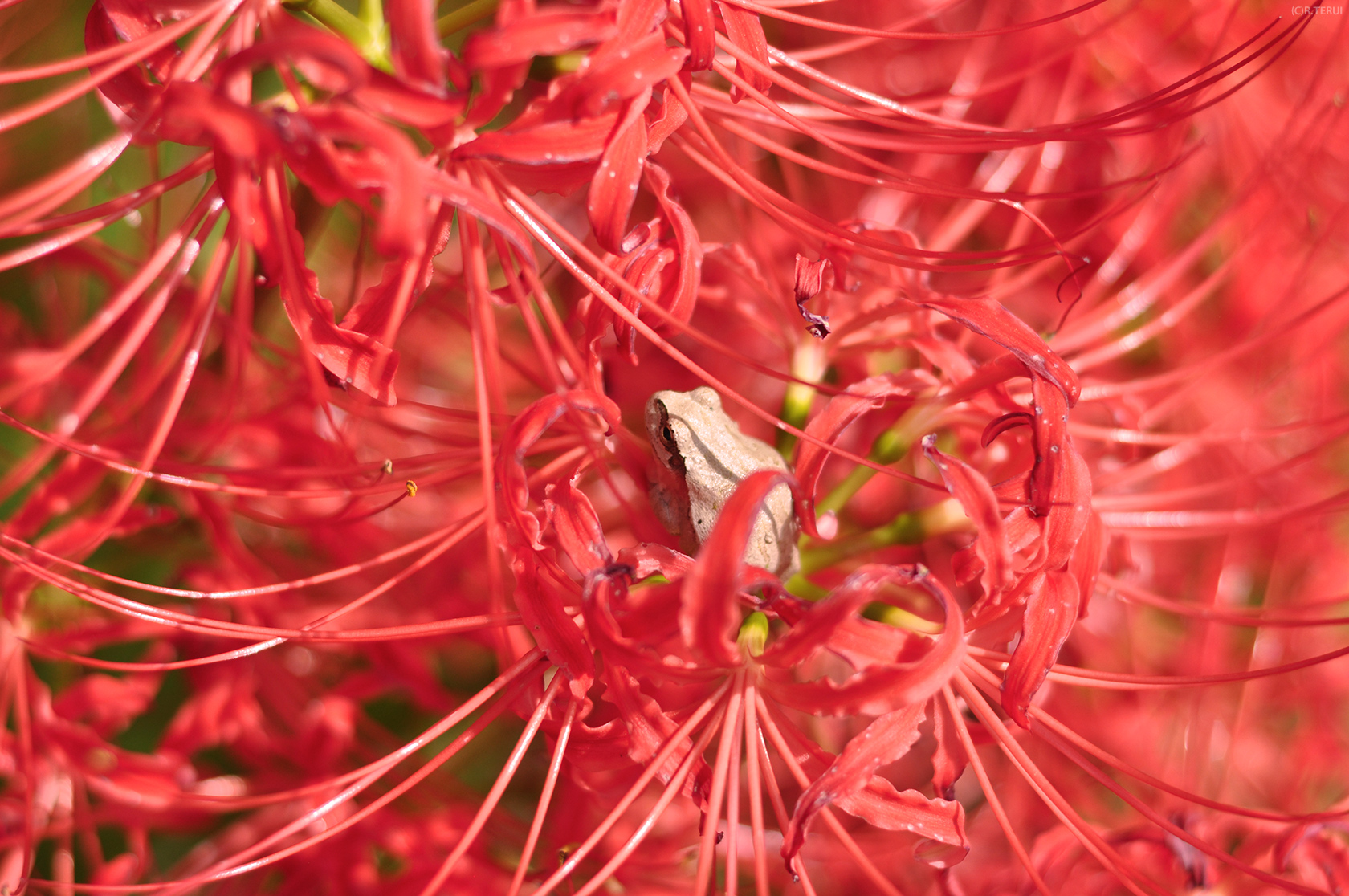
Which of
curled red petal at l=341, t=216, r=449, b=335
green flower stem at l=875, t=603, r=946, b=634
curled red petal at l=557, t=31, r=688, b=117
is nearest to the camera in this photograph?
curled red petal at l=557, t=31, r=688, b=117

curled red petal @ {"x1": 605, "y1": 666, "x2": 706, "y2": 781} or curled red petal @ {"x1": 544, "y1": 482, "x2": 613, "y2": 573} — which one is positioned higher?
curled red petal @ {"x1": 544, "y1": 482, "x2": 613, "y2": 573}

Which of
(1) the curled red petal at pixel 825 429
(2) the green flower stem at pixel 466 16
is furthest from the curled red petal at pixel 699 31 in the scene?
(1) the curled red petal at pixel 825 429

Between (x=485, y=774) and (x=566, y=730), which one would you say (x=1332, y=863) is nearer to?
(x=566, y=730)

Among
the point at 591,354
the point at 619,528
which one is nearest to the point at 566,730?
the point at 591,354

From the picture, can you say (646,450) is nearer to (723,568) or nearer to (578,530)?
(578,530)

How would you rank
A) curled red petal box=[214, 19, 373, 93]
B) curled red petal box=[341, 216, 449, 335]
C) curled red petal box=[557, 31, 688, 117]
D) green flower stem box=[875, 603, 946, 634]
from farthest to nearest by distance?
1. green flower stem box=[875, 603, 946, 634]
2. curled red petal box=[341, 216, 449, 335]
3. curled red petal box=[557, 31, 688, 117]
4. curled red petal box=[214, 19, 373, 93]

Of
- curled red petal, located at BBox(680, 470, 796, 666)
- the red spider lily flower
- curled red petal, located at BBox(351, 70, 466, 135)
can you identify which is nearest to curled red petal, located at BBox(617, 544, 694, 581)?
the red spider lily flower

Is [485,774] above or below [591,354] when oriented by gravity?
below

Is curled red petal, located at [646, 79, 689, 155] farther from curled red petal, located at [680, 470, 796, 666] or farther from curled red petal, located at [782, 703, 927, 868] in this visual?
curled red petal, located at [782, 703, 927, 868]
